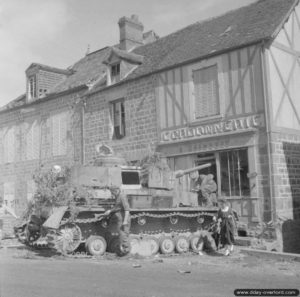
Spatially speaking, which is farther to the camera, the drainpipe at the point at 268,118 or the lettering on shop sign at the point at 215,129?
the lettering on shop sign at the point at 215,129

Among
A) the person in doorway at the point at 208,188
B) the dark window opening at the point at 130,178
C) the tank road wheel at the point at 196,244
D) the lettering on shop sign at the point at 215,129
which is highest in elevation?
the lettering on shop sign at the point at 215,129

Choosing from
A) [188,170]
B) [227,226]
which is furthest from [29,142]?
[227,226]

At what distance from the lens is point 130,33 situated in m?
21.2

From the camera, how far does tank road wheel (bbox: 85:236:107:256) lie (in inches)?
422

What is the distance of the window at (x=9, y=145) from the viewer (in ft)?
74.0

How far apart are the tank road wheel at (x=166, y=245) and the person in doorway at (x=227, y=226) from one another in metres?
1.30

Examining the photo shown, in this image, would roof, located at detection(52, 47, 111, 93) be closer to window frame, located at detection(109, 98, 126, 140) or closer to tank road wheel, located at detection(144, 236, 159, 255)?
window frame, located at detection(109, 98, 126, 140)

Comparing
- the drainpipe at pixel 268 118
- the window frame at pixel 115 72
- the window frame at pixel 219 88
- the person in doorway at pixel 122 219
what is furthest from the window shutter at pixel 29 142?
the drainpipe at pixel 268 118

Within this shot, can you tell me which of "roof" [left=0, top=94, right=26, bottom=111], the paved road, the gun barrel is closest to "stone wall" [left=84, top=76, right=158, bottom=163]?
the gun barrel

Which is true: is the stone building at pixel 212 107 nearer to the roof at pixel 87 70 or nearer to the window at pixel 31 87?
the roof at pixel 87 70

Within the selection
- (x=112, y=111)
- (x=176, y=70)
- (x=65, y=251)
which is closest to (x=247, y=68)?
(x=176, y=70)

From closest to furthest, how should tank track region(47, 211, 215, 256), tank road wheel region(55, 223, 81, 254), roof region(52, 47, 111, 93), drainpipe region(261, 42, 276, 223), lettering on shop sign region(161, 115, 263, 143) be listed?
1. tank road wheel region(55, 223, 81, 254)
2. tank track region(47, 211, 215, 256)
3. drainpipe region(261, 42, 276, 223)
4. lettering on shop sign region(161, 115, 263, 143)
5. roof region(52, 47, 111, 93)

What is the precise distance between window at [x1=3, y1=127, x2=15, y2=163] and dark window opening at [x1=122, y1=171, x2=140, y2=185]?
1153 centimetres

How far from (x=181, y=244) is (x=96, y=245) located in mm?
2407
